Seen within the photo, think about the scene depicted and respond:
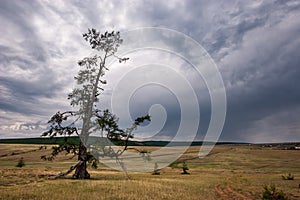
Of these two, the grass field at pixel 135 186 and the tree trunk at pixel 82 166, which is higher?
the tree trunk at pixel 82 166

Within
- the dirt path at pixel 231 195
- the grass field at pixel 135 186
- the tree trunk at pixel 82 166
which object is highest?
the tree trunk at pixel 82 166

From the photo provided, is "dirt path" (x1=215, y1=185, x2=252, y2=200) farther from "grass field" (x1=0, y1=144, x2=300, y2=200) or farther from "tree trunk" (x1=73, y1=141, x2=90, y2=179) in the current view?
"tree trunk" (x1=73, y1=141, x2=90, y2=179)

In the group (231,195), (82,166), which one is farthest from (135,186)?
(82,166)

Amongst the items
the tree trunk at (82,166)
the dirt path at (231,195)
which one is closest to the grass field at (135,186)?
the dirt path at (231,195)

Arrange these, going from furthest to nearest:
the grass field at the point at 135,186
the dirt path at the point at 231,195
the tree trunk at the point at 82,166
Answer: the tree trunk at the point at 82,166 → the dirt path at the point at 231,195 → the grass field at the point at 135,186

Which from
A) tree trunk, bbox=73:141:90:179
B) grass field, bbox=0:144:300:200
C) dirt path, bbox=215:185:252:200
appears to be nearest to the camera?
grass field, bbox=0:144:300:200

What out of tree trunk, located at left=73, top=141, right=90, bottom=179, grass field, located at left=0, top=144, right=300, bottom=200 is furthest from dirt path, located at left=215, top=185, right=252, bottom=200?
tree trunk, located at left=73, top=141, right=90, bottom=179

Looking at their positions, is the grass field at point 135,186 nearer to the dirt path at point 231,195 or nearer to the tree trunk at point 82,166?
the dirt path at point 231,195

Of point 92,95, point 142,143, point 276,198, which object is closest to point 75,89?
point 92,95

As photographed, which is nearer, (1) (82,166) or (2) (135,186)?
(2) (135,186)

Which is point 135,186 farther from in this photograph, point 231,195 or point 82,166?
point 82,166

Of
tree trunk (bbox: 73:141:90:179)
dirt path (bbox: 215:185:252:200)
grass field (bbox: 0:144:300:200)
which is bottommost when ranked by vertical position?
dirt path (bbox: 215:185:252:200)

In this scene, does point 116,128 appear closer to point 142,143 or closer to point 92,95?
point 142,143

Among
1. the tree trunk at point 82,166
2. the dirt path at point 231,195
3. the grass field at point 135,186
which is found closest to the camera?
the grass field at point 135,186
